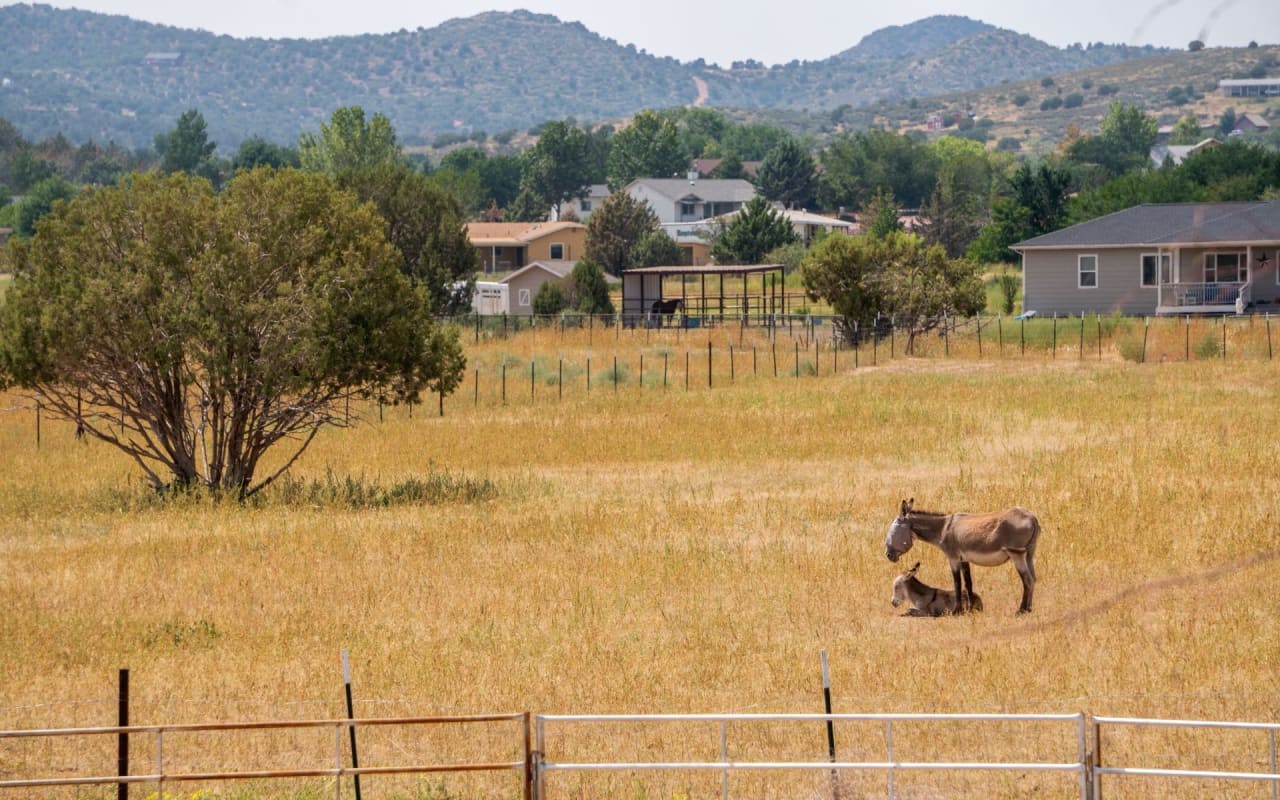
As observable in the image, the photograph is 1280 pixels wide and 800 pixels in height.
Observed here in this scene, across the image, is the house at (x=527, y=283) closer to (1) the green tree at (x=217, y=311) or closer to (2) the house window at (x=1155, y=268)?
(2) the house window at (x=1155, y=268)

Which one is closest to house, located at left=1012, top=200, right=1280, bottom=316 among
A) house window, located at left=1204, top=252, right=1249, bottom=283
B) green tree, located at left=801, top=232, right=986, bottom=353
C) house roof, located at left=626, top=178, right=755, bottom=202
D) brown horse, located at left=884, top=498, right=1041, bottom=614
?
house window, located at left=1204, top=252, right=1249, bottom=283

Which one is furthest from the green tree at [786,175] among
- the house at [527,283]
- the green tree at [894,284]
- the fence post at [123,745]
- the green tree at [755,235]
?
the fence post at [123,745]

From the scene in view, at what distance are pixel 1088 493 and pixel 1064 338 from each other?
34098 mm

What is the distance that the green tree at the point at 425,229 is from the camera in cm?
8088

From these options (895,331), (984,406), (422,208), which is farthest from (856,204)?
(984,406)

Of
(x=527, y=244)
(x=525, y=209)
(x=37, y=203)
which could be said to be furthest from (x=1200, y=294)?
(x=37, y=203)

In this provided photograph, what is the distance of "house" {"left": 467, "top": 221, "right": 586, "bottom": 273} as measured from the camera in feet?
401

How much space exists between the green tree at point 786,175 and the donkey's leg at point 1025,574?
162905mm

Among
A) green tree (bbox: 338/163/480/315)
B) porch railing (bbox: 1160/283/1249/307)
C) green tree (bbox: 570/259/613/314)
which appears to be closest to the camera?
porch railing (bbox: 1160/283/1249/307)

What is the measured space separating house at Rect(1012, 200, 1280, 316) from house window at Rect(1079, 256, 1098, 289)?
0.14 feet

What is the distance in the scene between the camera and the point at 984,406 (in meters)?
45.3

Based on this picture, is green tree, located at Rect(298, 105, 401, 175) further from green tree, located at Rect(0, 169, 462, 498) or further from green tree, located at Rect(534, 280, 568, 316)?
green tree, located at Rect(0, 169, 462, 498)

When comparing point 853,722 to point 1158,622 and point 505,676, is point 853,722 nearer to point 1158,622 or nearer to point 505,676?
point 505,676

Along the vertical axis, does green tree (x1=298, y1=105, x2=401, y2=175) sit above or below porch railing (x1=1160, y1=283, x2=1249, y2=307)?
above
